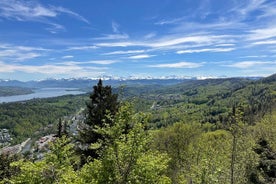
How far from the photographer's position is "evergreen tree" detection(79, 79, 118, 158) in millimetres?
29797

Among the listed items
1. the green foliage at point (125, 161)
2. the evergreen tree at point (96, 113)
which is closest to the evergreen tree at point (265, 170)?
the evergreen tree at point (96, 113)

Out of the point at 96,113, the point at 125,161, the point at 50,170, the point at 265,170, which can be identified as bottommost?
the point at 265,170

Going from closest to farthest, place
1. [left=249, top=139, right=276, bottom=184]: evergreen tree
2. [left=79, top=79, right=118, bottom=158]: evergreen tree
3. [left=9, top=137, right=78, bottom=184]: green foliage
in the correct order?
[left=9, top=137, right=78, bottom=184]: green foliage < [left=79, top=79, right=118, bottom=158]: evergreen tree < [left=249, top=139, right=276, bottom=184]: evergreen tree

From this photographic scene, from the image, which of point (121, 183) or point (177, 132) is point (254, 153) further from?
point (121, 183)

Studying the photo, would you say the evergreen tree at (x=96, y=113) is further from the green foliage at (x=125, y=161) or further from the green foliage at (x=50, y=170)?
the green foliage at (x=125, y=161)

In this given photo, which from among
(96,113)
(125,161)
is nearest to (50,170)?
(125,161)

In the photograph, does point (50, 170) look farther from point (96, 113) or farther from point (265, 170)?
point (265, 170)

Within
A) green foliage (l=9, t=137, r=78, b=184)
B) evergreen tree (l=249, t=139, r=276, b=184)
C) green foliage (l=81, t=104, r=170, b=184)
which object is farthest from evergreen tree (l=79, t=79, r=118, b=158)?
evergreen tree (l=249, t=139, r=276, b=184)

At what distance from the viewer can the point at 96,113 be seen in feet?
100

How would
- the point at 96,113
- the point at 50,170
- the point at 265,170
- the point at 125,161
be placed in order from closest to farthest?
the point at 125,161, the point at 50,170, the point at 96,113, the point at 265,170

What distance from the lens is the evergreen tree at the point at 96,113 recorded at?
97.8 feet

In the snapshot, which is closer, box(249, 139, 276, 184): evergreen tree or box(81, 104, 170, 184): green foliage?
box(81, 104, 170, 184): green foliage

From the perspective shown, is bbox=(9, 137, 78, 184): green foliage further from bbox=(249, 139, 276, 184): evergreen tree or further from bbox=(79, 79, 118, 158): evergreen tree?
bbox=(249, 139, 276, 184): evergreen tree

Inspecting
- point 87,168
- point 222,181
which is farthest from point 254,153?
point 87,168
